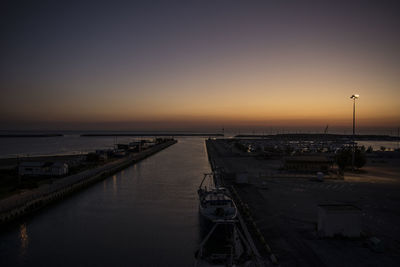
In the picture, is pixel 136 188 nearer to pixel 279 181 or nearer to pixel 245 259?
pixel 279 181

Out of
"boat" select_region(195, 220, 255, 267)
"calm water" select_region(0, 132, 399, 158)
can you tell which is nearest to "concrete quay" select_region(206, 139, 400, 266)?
"boat" select_region(195, 220, 255, 267)

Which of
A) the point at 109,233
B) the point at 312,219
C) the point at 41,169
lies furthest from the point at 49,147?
the point at 312,219

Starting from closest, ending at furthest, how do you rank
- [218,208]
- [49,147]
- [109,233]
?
1. [218,208]
2. [109,233]
3. [49,147]

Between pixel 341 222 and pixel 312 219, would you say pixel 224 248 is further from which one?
pixel 341 222

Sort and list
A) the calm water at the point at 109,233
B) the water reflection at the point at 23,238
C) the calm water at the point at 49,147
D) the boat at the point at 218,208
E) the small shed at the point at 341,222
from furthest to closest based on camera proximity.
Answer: the calm water at the point at 49,147
the water reflection at the point at 23,238
the boat at the point at 218,208
the calm water at the point at 109,233
the small shed at the point at 341,222

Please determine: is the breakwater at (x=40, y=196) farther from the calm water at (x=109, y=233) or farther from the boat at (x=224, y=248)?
the boat at (x=224, y=248)

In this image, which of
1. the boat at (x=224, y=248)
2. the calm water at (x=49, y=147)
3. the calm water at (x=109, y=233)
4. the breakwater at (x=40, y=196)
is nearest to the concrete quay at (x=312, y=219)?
the boat at (x=224, y=248)

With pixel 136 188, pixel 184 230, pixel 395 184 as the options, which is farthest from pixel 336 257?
pixel 136 188
